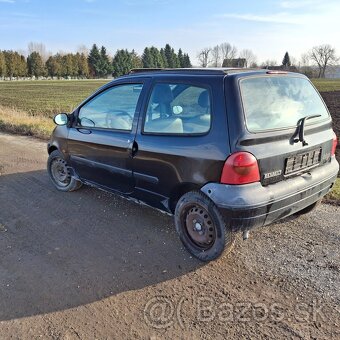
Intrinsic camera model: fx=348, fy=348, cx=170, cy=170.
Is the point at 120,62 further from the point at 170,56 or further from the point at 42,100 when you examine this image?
the point at 42,100

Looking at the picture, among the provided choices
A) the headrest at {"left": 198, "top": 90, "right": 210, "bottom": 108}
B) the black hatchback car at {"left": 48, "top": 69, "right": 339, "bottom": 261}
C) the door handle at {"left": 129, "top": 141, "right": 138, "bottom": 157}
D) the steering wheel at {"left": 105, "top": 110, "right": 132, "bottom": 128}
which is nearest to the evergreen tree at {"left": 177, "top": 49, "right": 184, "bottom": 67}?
the steering wheel at {"left": 105, "top": 110, "right": 132, "bottom": 128}

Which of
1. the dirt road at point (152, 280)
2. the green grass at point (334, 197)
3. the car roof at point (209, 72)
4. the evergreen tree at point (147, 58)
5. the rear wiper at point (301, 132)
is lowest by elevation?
the dirt road at point (152, 280)

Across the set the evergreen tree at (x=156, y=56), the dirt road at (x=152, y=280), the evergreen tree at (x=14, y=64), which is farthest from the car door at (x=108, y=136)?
the evergreen tree at (x=156, y=56)

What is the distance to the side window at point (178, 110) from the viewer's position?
3250 mm

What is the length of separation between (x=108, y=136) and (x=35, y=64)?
4115 inches

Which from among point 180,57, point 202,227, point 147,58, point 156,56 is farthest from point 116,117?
point 180,57

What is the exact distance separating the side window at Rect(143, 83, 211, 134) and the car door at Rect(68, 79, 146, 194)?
0.23 metres

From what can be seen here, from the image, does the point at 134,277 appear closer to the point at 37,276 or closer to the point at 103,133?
the point at 37,276

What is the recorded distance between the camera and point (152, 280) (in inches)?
122

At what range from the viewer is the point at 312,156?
3494 mm

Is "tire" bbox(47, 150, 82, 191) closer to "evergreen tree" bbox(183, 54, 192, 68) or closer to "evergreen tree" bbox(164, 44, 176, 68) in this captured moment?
"evergreen tree" bbox(164, 44, 176, 68)

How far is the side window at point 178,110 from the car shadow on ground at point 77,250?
122 centimetres

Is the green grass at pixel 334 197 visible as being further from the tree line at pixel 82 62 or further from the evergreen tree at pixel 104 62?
the evergreen tree at pixel 104 62

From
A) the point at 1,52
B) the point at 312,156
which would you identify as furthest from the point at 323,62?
the point at 312,156
